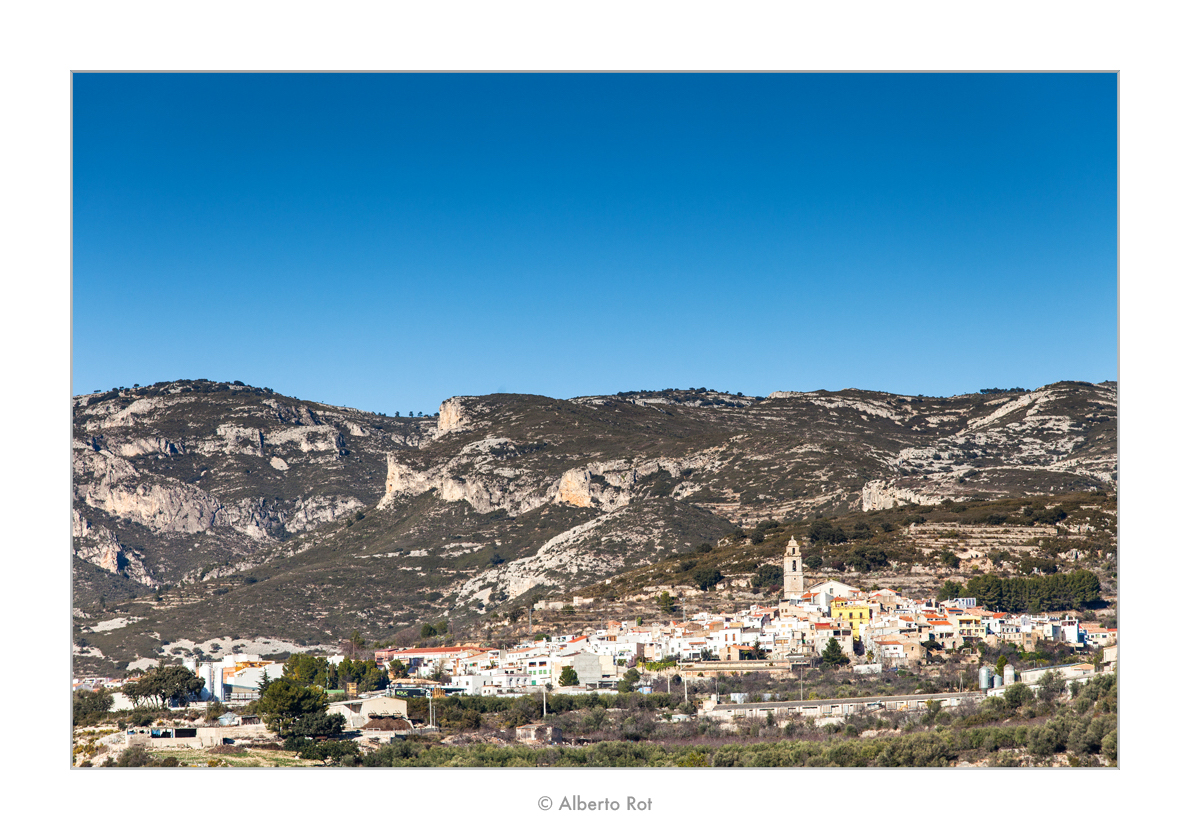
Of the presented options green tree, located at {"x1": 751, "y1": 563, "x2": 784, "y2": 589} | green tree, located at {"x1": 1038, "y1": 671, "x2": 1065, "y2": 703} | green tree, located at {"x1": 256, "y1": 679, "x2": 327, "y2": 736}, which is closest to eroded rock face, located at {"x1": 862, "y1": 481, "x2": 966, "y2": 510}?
green tree, located at {"x1": 751, "y1": 563, "x2": 784, "y2": 589}

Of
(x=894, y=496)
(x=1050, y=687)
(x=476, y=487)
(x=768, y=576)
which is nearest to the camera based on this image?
(x=1050, y=687)

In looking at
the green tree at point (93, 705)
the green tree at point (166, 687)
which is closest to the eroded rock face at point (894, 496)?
the green tree at point (166, 687)

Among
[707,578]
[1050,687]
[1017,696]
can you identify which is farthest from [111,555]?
[1017,696]

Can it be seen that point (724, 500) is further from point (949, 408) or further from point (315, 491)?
point (315, 491)

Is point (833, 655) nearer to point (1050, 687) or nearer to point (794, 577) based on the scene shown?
point (794, 577)

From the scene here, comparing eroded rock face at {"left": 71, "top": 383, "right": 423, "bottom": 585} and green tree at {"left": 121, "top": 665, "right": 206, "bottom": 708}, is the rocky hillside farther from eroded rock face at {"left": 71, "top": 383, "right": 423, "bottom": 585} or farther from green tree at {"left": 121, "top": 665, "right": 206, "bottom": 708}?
green tree at {"left": 121, "top": 665, "right": 206, "bottom": 708}
